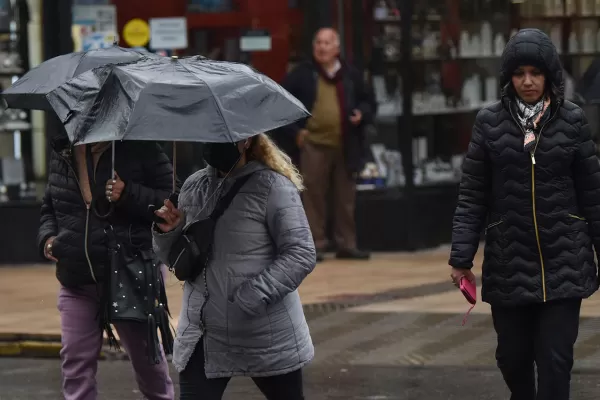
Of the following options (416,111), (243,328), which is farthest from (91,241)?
(416,111)

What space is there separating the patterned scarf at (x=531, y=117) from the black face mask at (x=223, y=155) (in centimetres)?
124

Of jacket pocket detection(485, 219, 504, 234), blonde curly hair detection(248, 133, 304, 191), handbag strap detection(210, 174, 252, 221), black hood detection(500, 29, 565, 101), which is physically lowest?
jacket pocket detection(485, 219, 504, 234)

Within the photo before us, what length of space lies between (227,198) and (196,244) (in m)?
0.21

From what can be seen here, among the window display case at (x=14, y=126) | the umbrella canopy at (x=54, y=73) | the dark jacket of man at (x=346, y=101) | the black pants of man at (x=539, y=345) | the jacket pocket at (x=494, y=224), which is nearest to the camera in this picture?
the black pants of man at (x=539, y=345)

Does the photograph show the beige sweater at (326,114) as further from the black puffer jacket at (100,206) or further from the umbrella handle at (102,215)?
the umbrella handle at (102,215)

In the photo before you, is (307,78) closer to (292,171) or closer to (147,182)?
(147,182)

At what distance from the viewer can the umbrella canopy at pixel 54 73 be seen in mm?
7195

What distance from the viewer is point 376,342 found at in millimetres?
10211

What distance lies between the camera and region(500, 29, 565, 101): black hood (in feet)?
20.6

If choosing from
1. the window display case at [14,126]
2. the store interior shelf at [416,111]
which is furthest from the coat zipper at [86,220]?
the store interior shelf at [416,111]

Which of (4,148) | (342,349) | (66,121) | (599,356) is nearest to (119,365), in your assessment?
(342,349)

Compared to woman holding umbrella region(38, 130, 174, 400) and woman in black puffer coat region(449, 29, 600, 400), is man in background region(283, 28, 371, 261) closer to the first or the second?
woman holding umbrella region(38, 130, 174, 400)

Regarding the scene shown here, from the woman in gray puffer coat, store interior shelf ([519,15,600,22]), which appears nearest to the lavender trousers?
the woman in gray puffer coat

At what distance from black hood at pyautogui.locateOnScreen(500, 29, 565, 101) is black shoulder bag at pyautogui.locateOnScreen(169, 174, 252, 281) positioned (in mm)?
1246
